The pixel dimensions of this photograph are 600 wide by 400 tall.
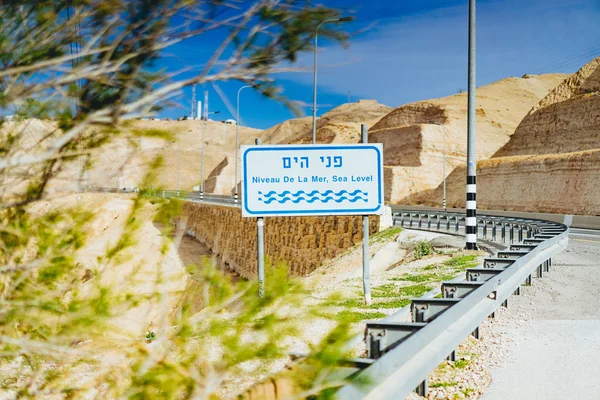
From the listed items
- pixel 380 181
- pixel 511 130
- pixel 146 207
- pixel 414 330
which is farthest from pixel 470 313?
pixel 511 130

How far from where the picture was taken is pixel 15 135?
309 cm

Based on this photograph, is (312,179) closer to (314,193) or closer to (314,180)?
(314,180)

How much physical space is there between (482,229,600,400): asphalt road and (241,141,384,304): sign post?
9.34 ft

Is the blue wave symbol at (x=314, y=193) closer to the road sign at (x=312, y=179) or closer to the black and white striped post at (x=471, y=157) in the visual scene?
the road sign at (x=312, y=179)

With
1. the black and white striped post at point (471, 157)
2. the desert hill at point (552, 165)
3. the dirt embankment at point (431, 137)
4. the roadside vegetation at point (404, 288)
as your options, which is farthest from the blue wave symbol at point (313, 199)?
the dirt embankment at point (431, 137)

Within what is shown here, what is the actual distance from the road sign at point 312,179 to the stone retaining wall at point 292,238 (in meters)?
4.67

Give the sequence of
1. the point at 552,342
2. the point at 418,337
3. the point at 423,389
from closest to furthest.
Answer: the point at 418,337, the point at 423,389, the point at 552,342

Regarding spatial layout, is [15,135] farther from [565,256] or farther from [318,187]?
[565,256]

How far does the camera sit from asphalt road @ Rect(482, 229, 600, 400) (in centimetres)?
491

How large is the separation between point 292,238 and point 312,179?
18.7 metres

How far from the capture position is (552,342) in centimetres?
636

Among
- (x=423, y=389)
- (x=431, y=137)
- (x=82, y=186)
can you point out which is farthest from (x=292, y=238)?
(x=431, y=137)

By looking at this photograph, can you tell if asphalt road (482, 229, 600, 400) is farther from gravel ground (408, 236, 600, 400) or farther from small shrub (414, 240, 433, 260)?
small shrub (414, 240, 433, 260)

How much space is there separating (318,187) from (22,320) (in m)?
7.70
